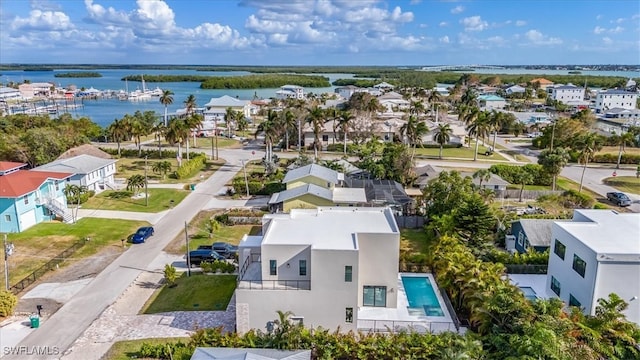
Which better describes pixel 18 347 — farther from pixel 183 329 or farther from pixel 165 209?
pixel 165 209

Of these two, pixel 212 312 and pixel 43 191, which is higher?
pixel 43 191

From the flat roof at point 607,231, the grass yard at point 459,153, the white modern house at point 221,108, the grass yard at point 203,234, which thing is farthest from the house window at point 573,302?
the white modern house at point 221,108

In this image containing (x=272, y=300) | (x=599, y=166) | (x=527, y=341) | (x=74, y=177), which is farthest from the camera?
(x=599, y=166)

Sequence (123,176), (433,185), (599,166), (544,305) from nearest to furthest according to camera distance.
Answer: (544,305) → (433,185) → (123,176) → (599,166)

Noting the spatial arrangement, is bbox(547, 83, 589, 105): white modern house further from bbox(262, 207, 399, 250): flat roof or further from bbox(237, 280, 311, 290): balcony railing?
bbox(237, 280, 311, 290): balcony railing

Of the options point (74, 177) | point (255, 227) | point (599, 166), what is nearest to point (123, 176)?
point (74, 177)
